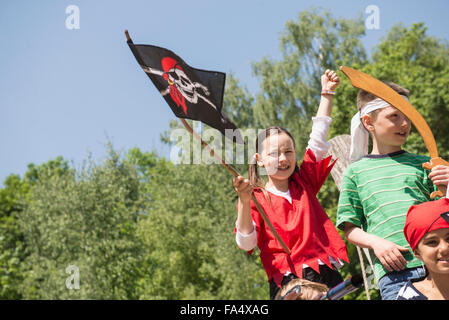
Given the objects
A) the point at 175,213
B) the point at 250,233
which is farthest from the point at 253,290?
the point at 250,233

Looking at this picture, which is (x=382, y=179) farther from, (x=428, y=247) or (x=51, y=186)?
(x=51, y=186)

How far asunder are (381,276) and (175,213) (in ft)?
69.4

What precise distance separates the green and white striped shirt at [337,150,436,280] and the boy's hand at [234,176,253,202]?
657 mm

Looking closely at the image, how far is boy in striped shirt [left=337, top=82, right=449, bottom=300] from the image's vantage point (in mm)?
2801

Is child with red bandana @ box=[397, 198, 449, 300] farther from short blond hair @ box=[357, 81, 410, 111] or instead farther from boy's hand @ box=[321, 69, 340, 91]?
boy's hand @ box=[321, 69, 340, 91]

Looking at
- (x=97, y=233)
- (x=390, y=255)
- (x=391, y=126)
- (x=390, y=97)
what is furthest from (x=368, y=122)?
(x=97, y=233)

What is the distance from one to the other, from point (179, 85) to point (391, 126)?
1.24 m

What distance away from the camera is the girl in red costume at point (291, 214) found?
3.04 metres

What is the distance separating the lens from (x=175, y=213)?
23.8 metres

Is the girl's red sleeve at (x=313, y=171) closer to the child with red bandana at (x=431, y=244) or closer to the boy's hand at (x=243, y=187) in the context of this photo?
the boy's hand at (x=243, y=187)

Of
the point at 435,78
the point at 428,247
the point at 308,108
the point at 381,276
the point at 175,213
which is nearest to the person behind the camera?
the point at 428,247

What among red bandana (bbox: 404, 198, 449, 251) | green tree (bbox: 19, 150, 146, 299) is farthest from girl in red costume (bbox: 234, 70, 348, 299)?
green tree (bbox: 19, 150, 146, 299)

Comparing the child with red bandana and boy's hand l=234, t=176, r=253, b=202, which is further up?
boy's hand l=234, t=176, r=253, b=202

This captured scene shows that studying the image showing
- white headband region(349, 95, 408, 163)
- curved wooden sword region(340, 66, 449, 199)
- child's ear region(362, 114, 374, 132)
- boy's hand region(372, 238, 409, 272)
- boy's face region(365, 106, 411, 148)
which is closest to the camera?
boy's hand region(372, 238, 409, 272)
